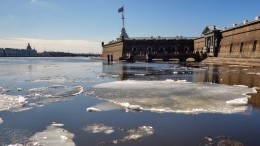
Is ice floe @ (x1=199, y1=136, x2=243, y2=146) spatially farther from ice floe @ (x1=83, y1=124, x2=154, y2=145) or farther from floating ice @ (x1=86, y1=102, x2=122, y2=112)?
floating ice @ (x1=86, y1=102, x2=122, y2=112)

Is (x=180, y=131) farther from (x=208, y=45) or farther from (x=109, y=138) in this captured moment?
(x=208, y=45)

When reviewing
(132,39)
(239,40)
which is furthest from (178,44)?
(239,40)

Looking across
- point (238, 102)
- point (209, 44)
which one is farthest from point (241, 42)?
point (238, 102)

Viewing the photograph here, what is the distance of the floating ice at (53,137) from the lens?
6.76m

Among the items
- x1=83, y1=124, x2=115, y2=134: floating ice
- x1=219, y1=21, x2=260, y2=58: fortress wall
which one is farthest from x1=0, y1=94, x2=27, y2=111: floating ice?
x1=219, y1=21, x2=260, y2=58: fortress wall

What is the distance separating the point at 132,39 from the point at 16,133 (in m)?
79.6

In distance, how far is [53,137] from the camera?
7219 mm

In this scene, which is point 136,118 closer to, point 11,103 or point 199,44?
point 11,103

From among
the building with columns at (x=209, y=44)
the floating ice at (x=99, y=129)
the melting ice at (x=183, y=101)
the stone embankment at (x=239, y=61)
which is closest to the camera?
the floating ice at (x=99, y=129)

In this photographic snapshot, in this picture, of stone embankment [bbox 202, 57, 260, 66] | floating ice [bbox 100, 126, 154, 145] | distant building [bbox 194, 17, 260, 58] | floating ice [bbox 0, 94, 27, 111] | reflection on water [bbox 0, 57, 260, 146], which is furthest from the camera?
distant building [bbox 194, 17, 260, 58]

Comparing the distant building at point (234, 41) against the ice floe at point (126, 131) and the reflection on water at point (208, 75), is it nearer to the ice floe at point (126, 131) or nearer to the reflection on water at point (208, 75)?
the reflection on water at point (208, 75)

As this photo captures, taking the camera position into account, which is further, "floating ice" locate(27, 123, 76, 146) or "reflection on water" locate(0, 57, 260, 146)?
"reflection on water" locate(0, 57, 260, 146)

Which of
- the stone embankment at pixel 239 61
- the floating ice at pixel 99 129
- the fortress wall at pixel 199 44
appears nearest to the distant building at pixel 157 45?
the fortress wall at pixel 199 44

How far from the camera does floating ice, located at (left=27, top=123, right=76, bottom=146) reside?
6.76 meters
